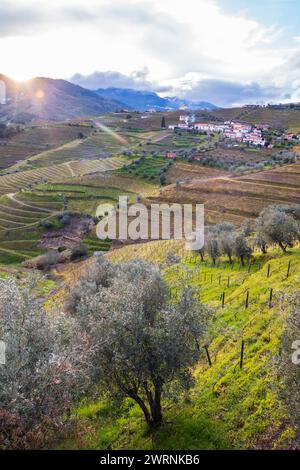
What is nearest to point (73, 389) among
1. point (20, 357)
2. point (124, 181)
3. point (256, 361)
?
point (20, 357)

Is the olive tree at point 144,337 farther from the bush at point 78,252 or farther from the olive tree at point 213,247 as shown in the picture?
the bush at point 78,252

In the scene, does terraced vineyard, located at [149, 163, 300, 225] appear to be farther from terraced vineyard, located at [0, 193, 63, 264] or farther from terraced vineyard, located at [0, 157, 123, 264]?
terraced vineyard, located at [0, 193, 63, 264]

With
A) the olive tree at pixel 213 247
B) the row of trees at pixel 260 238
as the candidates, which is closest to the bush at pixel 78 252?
the row of trees at pixel 260 238

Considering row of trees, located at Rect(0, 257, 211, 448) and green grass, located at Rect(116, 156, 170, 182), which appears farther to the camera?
green grass, located at Rect(116, 156, 170, 182)

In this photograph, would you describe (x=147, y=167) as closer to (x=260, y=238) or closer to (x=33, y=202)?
(x=33, y=202)

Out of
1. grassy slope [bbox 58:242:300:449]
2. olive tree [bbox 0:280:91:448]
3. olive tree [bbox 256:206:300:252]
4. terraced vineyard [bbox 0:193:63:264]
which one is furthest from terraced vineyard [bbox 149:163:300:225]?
olive tree [bbox 0:280:91:448]

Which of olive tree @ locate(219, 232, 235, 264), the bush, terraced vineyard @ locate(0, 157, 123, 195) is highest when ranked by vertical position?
terraced vineyard @ locate(0, 157, 123, 195)

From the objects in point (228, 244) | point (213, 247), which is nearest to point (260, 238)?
point (228, 244)

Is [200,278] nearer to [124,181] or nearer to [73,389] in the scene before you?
[73,389]
